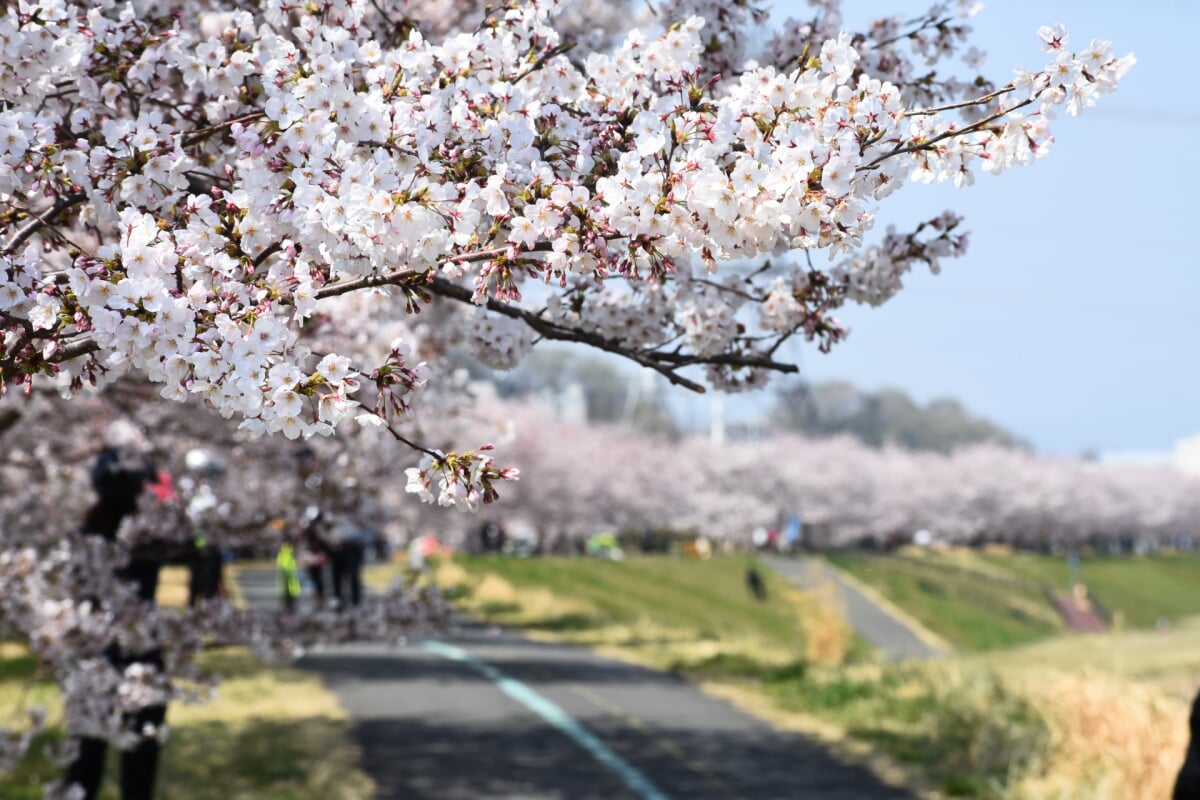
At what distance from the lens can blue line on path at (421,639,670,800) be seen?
378 inches

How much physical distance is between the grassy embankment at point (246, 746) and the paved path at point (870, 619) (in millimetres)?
34167

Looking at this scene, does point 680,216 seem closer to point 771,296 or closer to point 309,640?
point 771,296

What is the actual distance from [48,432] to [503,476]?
9.77 meters

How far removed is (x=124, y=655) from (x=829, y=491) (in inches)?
3606

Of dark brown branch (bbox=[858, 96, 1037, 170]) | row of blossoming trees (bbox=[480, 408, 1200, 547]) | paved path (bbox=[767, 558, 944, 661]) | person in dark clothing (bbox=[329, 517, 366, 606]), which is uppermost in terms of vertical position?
row of blossoming trees (bbox=[480, 408, 1200, 547])

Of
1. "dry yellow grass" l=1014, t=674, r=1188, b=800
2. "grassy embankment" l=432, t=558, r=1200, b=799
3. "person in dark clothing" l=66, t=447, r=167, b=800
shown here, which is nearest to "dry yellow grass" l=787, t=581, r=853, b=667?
"grassy embankment" l=432, t=558, r=1200, b=799

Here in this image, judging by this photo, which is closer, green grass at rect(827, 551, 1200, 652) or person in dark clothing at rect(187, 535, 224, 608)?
person in dark clothing at rect(187, 535, 224, 608)

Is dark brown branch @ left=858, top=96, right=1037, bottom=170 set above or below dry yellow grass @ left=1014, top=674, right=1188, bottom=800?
above

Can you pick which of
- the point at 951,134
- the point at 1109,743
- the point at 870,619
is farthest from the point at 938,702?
the point at 870,619

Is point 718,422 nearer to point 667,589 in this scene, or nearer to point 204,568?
point 667,589

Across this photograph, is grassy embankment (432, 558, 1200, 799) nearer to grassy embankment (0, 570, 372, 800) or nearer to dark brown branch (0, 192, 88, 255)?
grassy embankment (0, 570, 372, 800)

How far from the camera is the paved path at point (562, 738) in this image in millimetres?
9508

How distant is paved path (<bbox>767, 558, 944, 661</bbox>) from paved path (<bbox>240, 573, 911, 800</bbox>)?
32.0 metres

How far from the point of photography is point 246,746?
35.8 ft
